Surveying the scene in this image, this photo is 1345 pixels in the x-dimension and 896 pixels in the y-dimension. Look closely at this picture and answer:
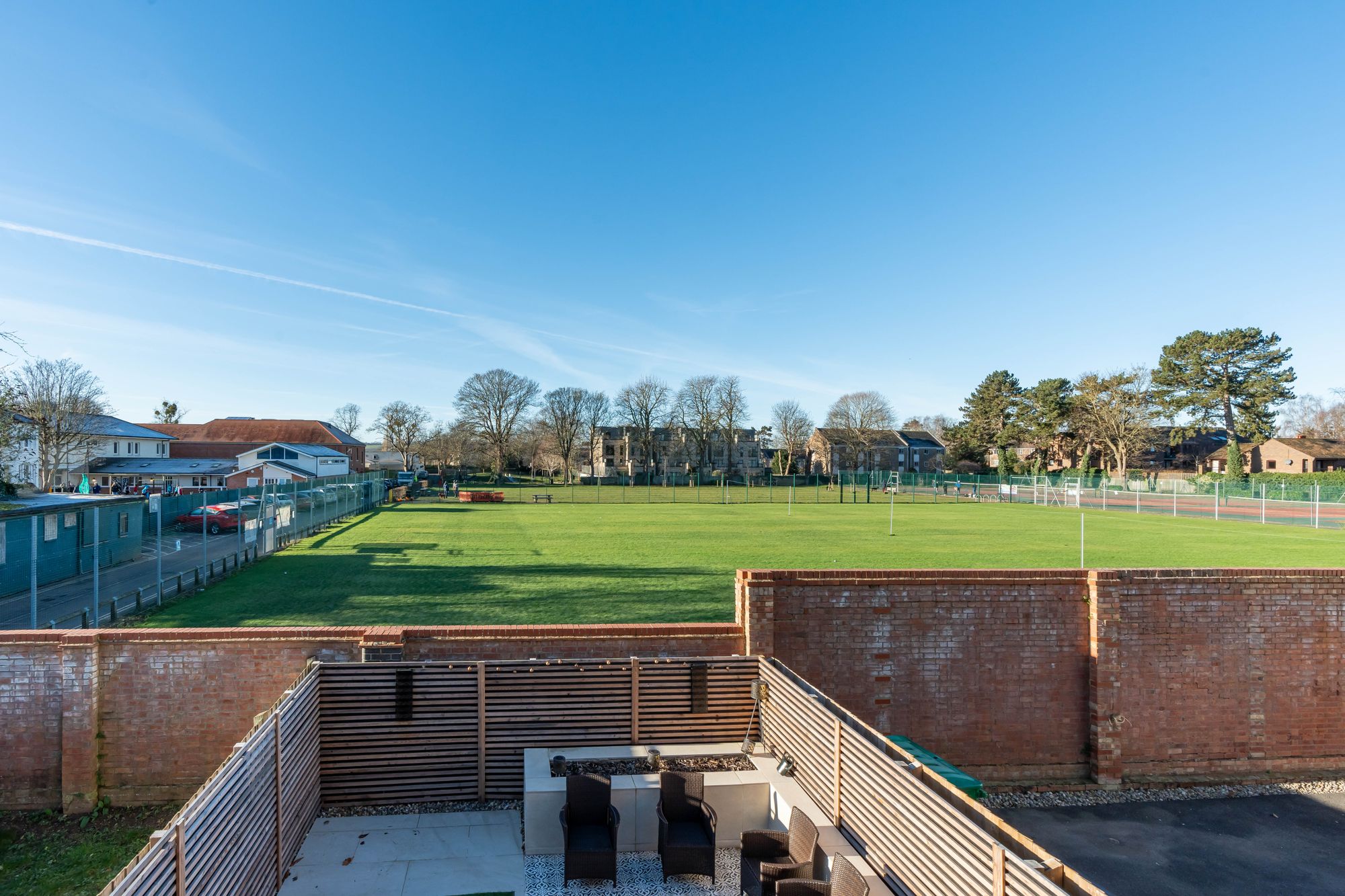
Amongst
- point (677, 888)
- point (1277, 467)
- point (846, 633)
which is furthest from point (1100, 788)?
point (1277, 467)

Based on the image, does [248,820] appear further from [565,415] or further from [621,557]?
[565,415]

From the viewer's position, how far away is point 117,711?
772 centimetres

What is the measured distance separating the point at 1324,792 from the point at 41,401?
6498 cm

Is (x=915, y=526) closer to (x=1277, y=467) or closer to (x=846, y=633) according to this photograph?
(x=846, y=633)

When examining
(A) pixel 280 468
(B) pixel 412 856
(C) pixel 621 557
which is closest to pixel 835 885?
(B) pixel 412 856

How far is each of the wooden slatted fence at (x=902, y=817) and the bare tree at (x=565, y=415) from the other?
8258 centimetres

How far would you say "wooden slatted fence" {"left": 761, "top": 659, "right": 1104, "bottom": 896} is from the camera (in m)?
3.96

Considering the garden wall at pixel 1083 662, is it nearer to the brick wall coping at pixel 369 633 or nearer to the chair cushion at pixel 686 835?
the brick wall coping at pixel 369 633

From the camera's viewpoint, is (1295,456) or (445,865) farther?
(1295,456)

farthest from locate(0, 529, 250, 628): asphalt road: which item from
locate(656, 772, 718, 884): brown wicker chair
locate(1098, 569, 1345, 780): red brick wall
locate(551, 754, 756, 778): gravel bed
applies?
locate(1098, 569, 1345, 780): red brick wall

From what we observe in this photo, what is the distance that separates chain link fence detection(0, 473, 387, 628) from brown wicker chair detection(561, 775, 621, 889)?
10164 mm

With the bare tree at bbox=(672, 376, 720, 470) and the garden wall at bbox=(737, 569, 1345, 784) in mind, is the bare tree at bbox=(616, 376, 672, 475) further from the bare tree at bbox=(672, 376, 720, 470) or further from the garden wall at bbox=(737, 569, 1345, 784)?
the garden wall at bbox=(737, 569, 1345, 784)

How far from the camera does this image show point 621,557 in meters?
24.0

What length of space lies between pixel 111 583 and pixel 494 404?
63415 mm
